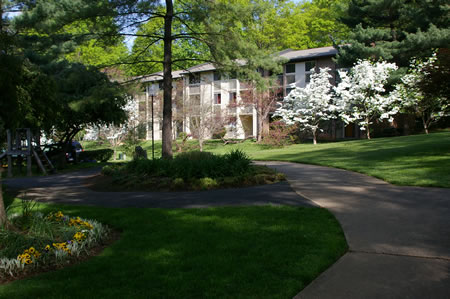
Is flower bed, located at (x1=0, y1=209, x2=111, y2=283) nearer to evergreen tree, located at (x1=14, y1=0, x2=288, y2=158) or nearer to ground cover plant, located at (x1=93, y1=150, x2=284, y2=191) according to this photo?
ground cover plant, located at (x1=93, y1=150, x2=284, y2=191)

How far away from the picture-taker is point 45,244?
518 centimetres

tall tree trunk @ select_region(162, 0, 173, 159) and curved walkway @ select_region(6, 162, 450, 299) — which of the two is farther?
tall tree trunk @ select_region(162, 0, 173, 159)

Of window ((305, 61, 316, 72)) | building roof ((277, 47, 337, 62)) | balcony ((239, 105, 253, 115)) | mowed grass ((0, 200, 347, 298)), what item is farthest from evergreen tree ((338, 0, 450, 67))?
mowed grass ((0, 200, 347, 298))

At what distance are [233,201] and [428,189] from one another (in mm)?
4640

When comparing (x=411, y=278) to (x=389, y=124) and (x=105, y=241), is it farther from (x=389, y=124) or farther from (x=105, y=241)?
(x=389, y=124)

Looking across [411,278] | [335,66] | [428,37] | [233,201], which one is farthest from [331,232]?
[335,66]

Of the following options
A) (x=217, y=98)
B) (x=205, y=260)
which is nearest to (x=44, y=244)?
(x=205, y=260)

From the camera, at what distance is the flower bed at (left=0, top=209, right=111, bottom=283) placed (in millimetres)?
4625

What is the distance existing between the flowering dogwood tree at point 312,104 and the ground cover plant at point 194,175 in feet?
66.4

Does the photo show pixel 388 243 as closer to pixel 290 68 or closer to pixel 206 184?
pixel 206 184

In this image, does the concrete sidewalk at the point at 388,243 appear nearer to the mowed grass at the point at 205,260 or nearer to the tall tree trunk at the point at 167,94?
the mowed grass at the point at 205,260

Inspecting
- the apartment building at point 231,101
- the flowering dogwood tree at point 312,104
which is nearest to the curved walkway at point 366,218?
the flowering dogwood tree at point 312,104

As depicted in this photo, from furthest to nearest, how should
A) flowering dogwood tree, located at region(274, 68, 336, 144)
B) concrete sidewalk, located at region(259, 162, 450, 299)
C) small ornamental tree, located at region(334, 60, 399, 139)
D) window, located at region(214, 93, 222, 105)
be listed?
window, located at region(214, 93, 222, 105) → flowering dogwood tree, located at region(274, 68, 336, 144) → small ornamental tree, located at region(334, 60, 399, 139) → concrete sidewalk, located at region(259, 162, 450, 299)

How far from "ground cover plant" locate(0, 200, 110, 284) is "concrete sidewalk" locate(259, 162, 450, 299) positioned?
317 cm
